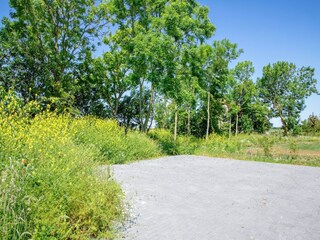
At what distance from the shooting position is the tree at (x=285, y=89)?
3719 cm

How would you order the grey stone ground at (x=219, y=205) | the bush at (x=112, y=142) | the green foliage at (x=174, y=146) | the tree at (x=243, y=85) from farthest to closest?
the tree at (x=243, y=85) < the green foliage at (x=174, y=146) < the bush at (x=112, y=142) < the grey stone ground at (x=219, y=205)

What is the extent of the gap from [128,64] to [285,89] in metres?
30.1

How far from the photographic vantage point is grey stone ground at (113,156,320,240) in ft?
13.6

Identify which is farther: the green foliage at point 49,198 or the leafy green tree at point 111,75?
the leafy green tree at point 111,75

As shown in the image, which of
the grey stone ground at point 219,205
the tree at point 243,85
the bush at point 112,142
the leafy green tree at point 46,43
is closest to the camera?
the grey stone ground at point 219,205

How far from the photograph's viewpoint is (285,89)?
38.3m

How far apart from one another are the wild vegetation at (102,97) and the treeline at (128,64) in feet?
0.24

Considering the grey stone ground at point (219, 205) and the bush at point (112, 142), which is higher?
the bush at point (112, 142)

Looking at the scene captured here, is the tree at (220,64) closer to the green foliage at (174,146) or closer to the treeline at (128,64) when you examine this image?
the treeline at (128,64)

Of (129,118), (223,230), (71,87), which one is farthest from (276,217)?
(129,118)

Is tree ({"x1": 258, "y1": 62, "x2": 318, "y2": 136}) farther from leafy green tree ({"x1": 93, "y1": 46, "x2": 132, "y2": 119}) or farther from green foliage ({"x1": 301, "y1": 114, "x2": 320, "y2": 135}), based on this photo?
leafy green tree ({"x1": 93, "y1": 46, "x2": 132, "y2": 119})

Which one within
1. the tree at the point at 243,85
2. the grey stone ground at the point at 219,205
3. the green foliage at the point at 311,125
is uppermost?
the tree at the point at 243,85

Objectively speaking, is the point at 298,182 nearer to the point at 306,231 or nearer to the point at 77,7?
the point at 306,231

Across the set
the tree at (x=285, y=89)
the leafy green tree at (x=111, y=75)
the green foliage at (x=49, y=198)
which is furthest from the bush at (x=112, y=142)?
the tree at (x=285, y=89)
